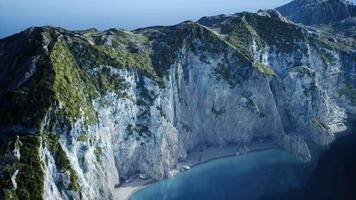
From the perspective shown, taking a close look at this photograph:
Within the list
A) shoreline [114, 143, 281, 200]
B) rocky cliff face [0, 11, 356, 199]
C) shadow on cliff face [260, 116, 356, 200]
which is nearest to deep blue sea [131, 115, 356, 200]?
shadow on cliff face [260, 116, 356, 200]

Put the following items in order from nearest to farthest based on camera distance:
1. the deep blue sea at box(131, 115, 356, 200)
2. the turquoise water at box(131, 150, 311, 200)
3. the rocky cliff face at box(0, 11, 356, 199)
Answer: the rocky cliff face at box(0, 11, 356, 199) → the deep blue sea at box(131, 115, 356, 200) → the turquoise water at box(131, 150, 311, 200)

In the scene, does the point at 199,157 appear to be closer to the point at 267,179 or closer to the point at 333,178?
the point at 267,179

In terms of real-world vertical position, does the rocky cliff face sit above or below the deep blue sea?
above

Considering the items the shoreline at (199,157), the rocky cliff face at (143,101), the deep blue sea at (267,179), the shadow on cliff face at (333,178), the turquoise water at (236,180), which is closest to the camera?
the rocky cliff face at (143,101)

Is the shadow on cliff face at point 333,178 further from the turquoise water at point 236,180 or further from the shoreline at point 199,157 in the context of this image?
the shoreline at point 199,157

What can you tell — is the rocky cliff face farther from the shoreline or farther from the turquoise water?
the turquoise water

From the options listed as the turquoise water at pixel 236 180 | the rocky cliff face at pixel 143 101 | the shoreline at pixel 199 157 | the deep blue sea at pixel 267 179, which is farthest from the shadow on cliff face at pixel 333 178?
the shoreline at pixel 199 157
